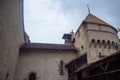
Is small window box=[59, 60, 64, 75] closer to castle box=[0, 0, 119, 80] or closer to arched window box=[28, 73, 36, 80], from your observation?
castle box=[0, 0, 119, 80]

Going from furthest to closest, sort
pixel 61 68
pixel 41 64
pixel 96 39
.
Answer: pixel 61 68 < pixel 41 64 < pixel 96 39

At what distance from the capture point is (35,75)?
14133 mm

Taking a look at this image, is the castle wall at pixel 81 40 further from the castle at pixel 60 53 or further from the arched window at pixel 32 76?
the arched window at pixel 32 76

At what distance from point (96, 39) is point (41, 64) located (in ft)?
22.6

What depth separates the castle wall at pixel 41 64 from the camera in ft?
46.5

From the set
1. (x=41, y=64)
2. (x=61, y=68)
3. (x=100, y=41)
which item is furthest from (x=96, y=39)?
(x=41, y=64)

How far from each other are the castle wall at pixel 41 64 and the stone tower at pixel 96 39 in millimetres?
3050

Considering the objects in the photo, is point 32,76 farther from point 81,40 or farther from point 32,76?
point 81,40

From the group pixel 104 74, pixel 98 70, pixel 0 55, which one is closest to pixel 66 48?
pixel 98 70

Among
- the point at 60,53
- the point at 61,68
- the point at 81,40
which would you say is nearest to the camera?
the point at 61,68

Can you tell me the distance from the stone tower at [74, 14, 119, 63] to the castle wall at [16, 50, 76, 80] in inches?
120

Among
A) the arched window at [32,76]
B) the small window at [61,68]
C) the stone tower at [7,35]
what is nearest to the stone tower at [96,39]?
the small window at [61,68]

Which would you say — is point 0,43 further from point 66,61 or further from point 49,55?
point 66,61

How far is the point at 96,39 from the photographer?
14625mm
